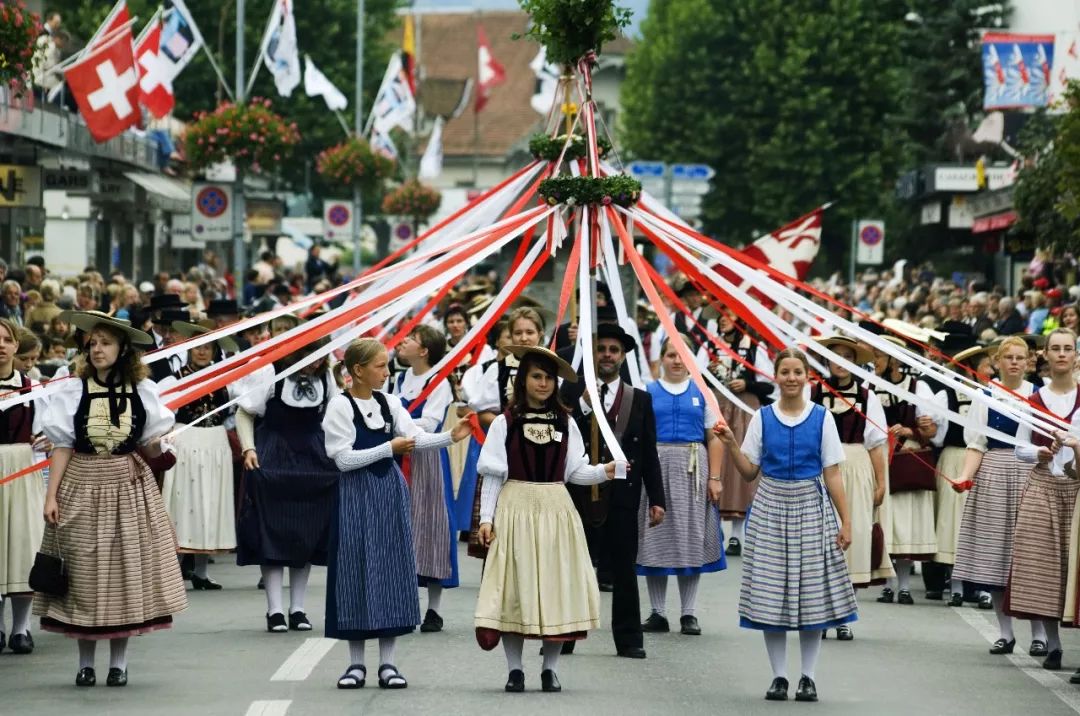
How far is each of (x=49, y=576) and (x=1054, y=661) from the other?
546 cm

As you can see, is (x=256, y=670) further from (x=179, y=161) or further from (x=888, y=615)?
(x=179, y=161)

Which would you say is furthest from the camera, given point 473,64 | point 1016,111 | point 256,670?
point 473,64

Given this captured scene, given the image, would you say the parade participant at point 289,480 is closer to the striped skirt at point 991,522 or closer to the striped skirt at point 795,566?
the striped skirt at point 795,566

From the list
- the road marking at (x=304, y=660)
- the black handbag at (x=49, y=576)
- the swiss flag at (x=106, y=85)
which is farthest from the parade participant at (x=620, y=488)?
the swiss flag at (x=106, y=85)

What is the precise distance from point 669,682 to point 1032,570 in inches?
85.8

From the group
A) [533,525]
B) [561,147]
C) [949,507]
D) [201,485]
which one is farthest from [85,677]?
[949,507]

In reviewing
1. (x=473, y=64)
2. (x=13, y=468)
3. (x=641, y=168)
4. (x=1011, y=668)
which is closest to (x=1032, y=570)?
(x=1011, y=668)

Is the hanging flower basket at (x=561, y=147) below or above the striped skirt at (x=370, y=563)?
above

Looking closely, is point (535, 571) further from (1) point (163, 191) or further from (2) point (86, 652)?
(1) point (163, 191)

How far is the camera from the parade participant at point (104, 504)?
990 centimetres

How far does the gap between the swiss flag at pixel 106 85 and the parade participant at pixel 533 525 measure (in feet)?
47.7

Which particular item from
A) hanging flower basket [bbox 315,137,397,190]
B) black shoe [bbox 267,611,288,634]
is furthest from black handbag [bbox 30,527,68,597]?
hanging flower basket [bbox 315,137,397,190]

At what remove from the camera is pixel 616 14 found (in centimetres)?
1234

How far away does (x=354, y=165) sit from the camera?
140 ft
